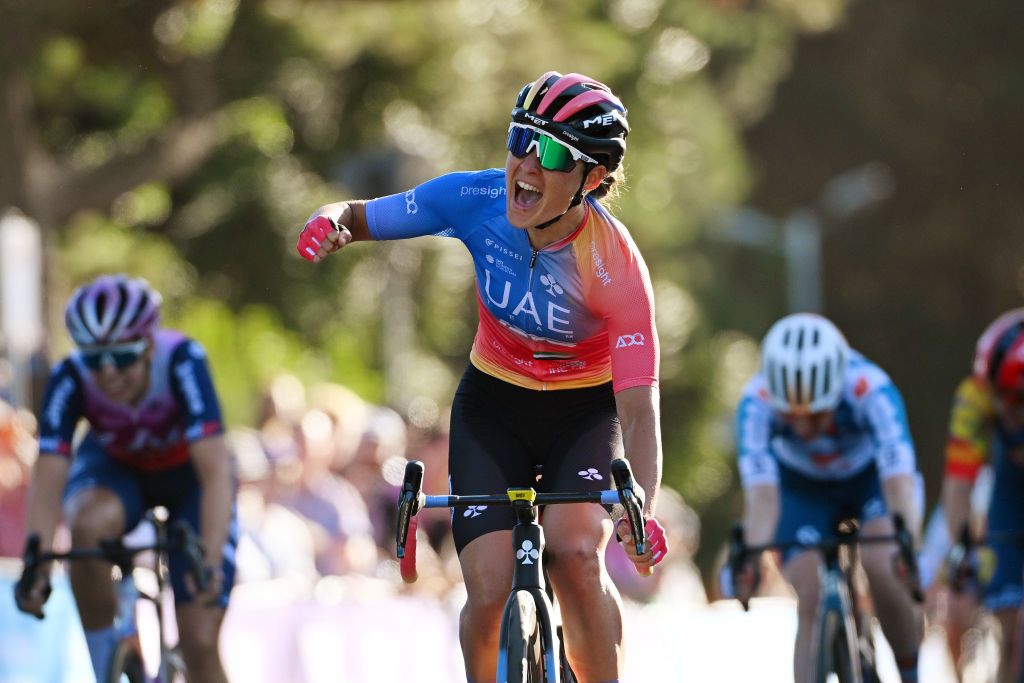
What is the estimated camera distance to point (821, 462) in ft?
29.5

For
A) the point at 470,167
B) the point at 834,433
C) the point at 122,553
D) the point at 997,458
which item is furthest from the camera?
A: the point at 470,167

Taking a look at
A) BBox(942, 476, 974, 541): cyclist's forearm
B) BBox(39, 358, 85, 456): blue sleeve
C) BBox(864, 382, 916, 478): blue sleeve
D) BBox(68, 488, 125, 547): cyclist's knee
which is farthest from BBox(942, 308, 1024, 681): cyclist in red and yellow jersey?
BBox(39, 358, 85, 456): blue sleeve

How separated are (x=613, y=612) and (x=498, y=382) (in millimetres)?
Answer: 911

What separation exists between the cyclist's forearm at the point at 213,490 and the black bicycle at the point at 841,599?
2.22m

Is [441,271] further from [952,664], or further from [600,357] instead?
[600,357]

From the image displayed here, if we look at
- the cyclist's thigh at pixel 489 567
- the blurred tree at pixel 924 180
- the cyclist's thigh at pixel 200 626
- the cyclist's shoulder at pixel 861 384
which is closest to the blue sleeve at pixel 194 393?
the cyclist's thigh at pixel 200 626

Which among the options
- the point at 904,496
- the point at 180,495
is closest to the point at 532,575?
the point at 904,496

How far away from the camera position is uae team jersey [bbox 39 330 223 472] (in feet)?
26.3

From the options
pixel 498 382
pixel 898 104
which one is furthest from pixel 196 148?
pixel 898 104

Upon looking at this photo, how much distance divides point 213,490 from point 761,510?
2549mm

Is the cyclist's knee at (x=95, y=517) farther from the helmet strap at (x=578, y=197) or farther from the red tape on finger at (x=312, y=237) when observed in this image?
the helmet strap at (x=578, y=197)

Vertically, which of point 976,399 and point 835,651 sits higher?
point 976,399

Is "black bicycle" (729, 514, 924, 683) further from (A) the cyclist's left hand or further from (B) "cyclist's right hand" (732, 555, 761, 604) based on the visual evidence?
(A) the cyclist's left hand

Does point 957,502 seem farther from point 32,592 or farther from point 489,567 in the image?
point 32,592
